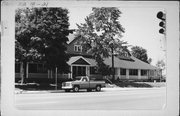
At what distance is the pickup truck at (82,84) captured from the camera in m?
19.8

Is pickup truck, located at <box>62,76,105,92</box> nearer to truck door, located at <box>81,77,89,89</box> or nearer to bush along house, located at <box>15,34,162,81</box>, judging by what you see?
truck door, located at <box>81,77,89,89</box>

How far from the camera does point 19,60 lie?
22484 millimetres

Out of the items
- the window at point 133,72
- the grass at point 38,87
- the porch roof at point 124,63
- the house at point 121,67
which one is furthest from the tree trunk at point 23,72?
the window at point 133,72

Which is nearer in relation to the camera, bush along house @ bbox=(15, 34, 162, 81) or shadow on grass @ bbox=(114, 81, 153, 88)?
bush along house @ bbox=(15, 34, 162, 81)

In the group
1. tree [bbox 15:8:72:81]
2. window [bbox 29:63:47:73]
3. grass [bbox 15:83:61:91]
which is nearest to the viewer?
grass [bbox 15:83:61:91]

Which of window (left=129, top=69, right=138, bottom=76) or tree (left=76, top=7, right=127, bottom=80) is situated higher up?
tree (left=76, top=7, right=127, bottom=80)

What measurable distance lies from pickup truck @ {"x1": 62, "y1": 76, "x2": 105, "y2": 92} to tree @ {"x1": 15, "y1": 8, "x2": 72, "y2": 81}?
251 cm

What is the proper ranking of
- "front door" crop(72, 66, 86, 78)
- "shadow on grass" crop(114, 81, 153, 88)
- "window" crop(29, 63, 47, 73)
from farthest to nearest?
1. "front door" crop(72, 66, 86, 78)
2. "window" crop(29, 63, 47, 73)
3. "shadow on grass" crop(114, 81, 153, 88)

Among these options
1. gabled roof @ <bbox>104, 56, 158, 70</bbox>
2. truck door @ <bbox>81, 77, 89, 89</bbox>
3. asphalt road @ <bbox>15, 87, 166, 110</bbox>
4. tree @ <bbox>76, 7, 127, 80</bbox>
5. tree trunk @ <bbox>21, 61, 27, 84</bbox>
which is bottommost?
asphalt road @ <bbox>15, 87, 166, 110</bbox>

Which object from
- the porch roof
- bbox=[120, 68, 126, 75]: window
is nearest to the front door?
the porch roof

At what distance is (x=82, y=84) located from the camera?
2023cm

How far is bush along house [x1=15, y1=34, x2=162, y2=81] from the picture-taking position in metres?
20.2

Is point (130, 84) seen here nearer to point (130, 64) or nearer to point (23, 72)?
point (130, 64)

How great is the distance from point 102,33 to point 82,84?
3.88m
